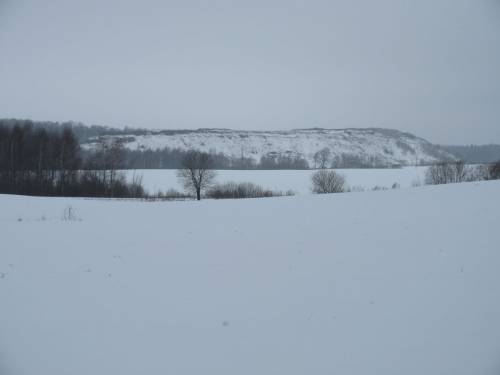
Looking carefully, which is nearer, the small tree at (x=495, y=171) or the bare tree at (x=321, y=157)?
the small tree at (x=495, y=171)

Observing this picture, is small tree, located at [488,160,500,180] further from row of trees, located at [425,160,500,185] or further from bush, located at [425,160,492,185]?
bush, located at [425,160,492,185]

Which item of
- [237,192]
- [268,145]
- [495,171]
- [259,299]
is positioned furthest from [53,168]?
[268,145]

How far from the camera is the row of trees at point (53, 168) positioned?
48156 mm

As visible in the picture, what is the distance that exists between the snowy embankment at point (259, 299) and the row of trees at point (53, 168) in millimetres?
38329

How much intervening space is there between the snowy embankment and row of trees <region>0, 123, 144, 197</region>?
126ft

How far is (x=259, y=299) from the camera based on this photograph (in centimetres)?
770

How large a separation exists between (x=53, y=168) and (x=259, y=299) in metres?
55.6

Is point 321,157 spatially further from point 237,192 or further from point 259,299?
point 259,299

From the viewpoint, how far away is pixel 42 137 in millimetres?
53875

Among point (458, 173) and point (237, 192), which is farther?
point (237, 192)

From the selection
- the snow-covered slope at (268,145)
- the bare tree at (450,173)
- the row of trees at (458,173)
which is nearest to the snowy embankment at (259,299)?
the row of trees at (458,173)

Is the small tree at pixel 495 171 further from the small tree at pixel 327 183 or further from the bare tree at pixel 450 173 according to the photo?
the small tree at pixel 327 183

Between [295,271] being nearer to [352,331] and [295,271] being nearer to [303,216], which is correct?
[352,331]

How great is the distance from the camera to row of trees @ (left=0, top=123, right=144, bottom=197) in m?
48.2
